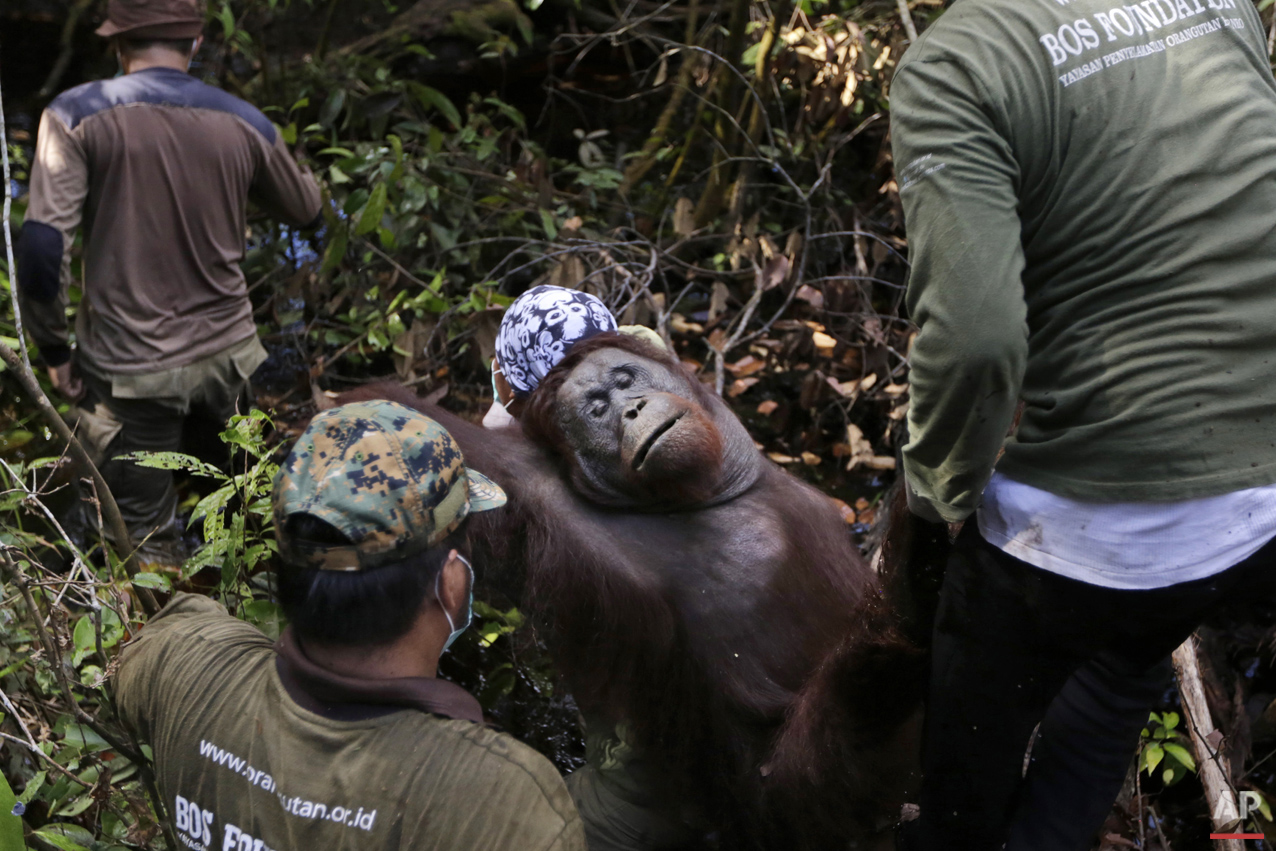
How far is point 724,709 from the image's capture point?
240cm

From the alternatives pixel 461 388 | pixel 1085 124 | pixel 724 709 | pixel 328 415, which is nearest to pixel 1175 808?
pixel 724 709

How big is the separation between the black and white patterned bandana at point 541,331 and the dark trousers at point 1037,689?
1.18m

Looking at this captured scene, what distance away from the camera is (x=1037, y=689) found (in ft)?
5.98

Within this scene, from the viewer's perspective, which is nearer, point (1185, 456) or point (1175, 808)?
point (1185, 456)

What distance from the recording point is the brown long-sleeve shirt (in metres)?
3.57

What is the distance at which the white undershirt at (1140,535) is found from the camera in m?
1.58

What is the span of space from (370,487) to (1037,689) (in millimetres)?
1123

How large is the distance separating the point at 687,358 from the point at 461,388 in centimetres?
103

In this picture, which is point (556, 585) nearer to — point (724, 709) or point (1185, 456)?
point (724, 709)

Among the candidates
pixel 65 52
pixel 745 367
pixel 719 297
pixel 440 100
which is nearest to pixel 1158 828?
pixel 745 367

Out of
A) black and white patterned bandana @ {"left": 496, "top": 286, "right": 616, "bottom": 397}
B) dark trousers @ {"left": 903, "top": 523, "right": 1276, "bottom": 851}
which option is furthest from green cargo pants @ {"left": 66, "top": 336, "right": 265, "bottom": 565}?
dark trousers @ {"left": 903, "top": 523, "right": 1276, "bottom": 851}

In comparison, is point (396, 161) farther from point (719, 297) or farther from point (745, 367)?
point (745, 367)

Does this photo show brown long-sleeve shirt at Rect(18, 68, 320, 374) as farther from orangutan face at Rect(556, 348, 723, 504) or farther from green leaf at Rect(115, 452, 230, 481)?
orangutan face at Rect(556, 348, 723, 504)

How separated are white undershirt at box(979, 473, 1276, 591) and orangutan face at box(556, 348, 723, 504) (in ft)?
2.81
